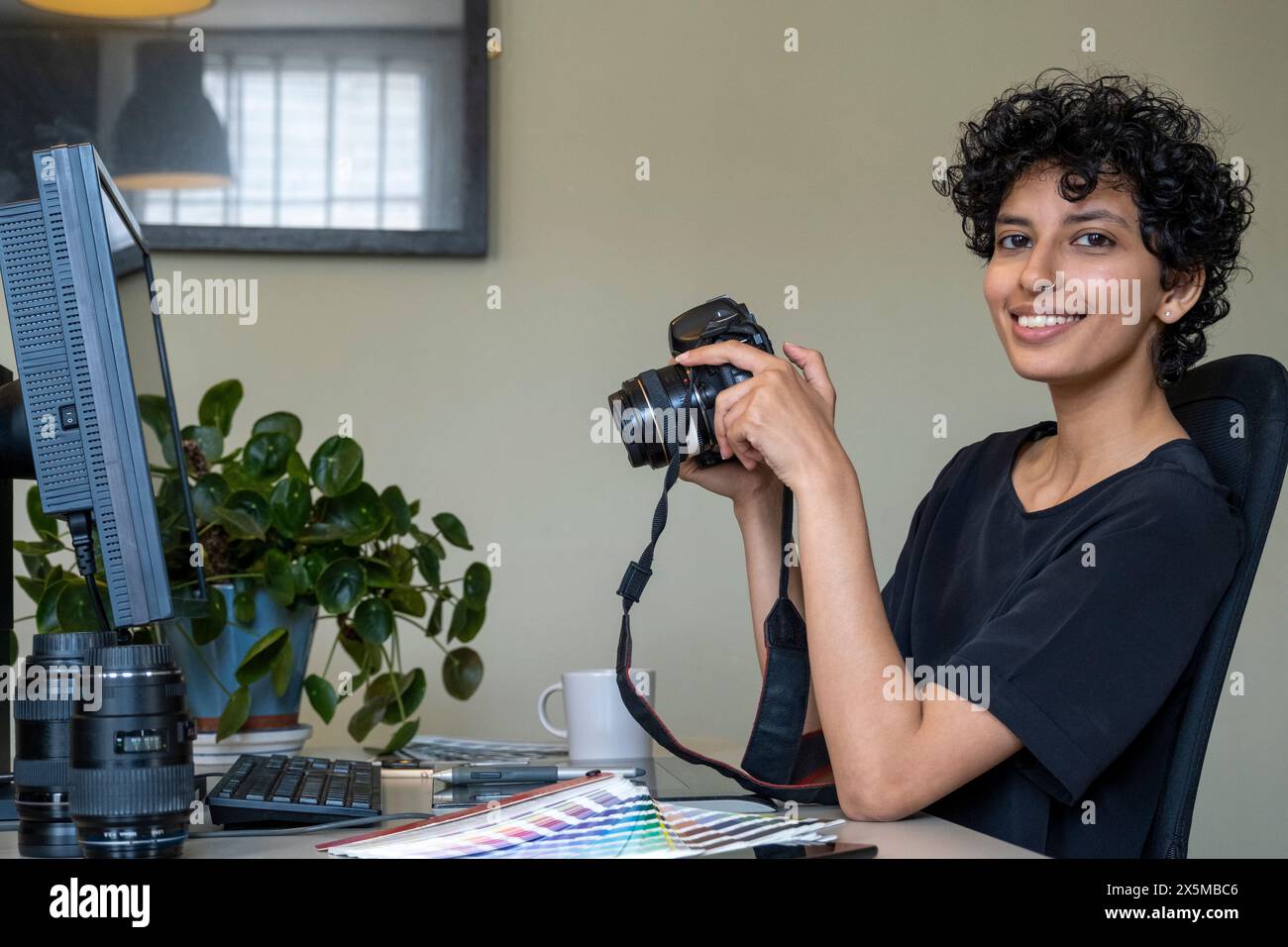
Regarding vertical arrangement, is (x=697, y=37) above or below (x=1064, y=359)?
above

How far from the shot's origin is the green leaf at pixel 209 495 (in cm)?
120

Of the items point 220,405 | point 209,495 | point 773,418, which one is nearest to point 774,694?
point 773,418

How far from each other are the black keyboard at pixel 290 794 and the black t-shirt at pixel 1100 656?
401 millimetres

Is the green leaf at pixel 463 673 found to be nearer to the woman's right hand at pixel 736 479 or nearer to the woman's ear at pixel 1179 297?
the woman's right hand at pixel 736 479

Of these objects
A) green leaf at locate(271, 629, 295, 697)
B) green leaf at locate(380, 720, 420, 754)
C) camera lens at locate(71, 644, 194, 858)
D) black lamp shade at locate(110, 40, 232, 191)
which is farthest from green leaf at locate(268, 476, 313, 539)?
black lamp shade at locate(110, 40, 232, 191)

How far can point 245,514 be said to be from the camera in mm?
1178

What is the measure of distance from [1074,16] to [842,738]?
1605mm

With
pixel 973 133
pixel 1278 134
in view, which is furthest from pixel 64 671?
pixel 1278 134

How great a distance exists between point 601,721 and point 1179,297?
62 cm

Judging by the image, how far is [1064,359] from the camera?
3.51ft

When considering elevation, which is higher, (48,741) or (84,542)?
(84,542)

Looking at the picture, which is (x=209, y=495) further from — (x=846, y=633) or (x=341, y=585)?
(x=846, y=633)
